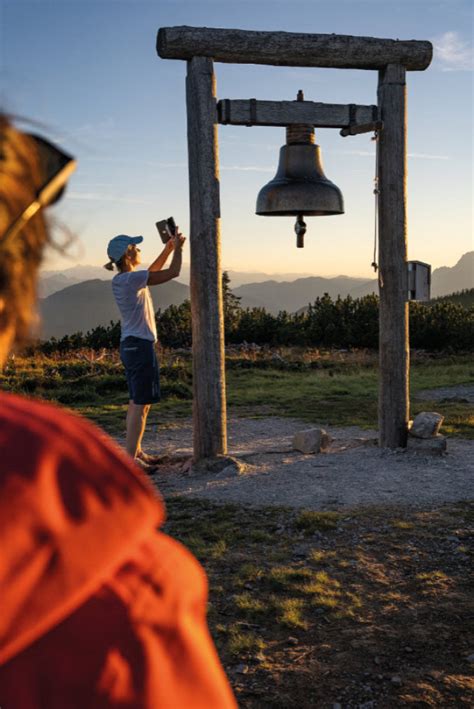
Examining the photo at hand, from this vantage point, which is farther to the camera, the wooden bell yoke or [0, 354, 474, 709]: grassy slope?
the wooden bell yoke

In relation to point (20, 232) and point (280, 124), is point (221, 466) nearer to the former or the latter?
point (280, 124)

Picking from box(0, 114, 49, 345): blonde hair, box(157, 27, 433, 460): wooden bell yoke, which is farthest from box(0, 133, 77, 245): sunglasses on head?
box(157, 27, 433, 460): wooden bell yoke

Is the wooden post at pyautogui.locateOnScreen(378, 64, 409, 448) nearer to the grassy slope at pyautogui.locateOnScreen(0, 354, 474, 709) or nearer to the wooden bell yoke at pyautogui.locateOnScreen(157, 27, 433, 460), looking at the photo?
the wooden bell yoke at pyautogui.locateOnScreen(157, 27, 433, 460)

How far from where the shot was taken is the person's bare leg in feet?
21.2

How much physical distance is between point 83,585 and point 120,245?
572cm

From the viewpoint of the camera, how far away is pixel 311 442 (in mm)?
7406

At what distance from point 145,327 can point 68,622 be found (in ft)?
18.7

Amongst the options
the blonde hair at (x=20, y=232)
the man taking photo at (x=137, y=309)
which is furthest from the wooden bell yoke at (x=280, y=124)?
the blonde hair at (x=20, y=232)

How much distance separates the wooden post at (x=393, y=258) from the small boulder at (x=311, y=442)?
59 centimetres

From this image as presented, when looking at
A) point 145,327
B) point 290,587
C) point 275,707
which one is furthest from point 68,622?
point 145,327

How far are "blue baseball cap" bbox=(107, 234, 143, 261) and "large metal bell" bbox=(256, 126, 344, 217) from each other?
1.07 m

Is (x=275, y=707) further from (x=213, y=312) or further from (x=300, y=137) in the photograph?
(x=300, y=137)

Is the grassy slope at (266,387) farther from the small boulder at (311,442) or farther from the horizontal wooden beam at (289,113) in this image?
the horizontal wooden beam at (289,113)

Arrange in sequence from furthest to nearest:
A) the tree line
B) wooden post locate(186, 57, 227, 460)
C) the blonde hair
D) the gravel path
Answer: the tree line → wooden post locate(186, 57, 227, 460) → the gravel path → the blonde hair
